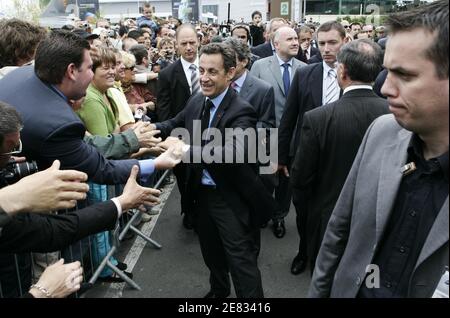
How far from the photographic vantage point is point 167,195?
6188mm

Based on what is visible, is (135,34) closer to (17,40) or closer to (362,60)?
(17,40)

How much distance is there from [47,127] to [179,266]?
87.0 inches

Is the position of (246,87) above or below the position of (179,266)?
above

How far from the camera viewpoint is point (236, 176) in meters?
3.12

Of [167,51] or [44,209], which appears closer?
[44,209]

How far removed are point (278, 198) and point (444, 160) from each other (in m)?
3.65

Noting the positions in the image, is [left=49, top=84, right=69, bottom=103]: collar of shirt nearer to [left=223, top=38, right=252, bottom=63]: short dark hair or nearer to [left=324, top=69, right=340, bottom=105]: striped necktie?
[left=223, top=38, right=252, bottom=63]: short dark hair

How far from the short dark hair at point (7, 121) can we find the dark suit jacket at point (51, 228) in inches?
17.5

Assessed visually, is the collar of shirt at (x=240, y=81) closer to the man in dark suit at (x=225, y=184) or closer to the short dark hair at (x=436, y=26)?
the man in dark suit at (x=225, y=184)

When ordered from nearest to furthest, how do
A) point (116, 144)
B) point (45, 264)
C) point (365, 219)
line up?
point (365, 219), point (45, 264), point (116, 144)

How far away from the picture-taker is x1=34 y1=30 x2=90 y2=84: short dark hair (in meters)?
2.74

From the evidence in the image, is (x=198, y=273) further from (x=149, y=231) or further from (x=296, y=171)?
(x=296, y=171)

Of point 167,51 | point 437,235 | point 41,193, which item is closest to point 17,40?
point 41,193
